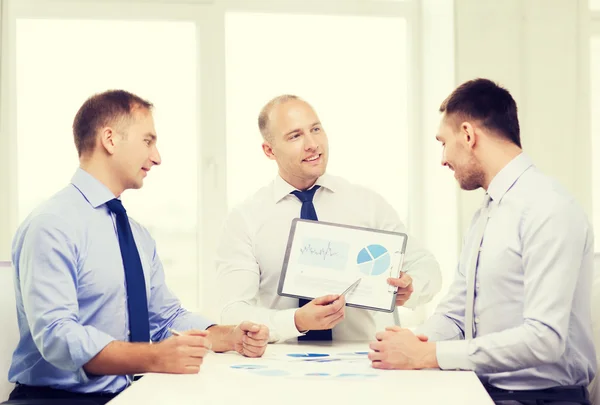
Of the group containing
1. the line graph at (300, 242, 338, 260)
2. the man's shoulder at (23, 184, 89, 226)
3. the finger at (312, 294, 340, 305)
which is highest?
the man's shoulder at (23, 184, 89, 226)

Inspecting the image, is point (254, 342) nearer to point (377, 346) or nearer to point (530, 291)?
point (377, 346)

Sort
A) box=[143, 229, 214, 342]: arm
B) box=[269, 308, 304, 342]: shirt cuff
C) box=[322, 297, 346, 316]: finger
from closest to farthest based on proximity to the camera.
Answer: box=[322, 297, 346, 316]: finger, box=[269, 308, 304, 342]: shirt cuff, box=[143, 229, 214, 342]: arm

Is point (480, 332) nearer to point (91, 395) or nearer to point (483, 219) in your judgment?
point (483, 219)

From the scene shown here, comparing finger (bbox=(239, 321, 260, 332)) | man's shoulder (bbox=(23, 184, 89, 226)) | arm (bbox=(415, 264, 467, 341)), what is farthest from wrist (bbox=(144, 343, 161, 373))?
arm (bbox=(415, 264, 467, 341))

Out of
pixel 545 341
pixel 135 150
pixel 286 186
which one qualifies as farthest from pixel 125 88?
pixel 545 341

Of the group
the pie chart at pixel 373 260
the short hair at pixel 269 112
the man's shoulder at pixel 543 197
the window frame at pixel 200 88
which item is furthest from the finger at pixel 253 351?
the window frame at pixel 200 88

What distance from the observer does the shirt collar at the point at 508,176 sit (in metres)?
2.30

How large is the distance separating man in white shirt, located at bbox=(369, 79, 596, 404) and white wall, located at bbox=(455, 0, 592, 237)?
6.16 feet

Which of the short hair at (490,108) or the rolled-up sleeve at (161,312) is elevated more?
the short hair at (490,108)

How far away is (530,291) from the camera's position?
2.06 metres

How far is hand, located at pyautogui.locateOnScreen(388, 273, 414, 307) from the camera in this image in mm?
2412

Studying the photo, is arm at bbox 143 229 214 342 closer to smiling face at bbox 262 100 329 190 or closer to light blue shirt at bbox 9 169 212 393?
light blue shirt at bbox 9 169 212 393

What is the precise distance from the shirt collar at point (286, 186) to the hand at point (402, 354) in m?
0.98

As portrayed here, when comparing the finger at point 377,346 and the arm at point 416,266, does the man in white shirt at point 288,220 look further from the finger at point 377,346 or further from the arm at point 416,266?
the finger at point 377,346
